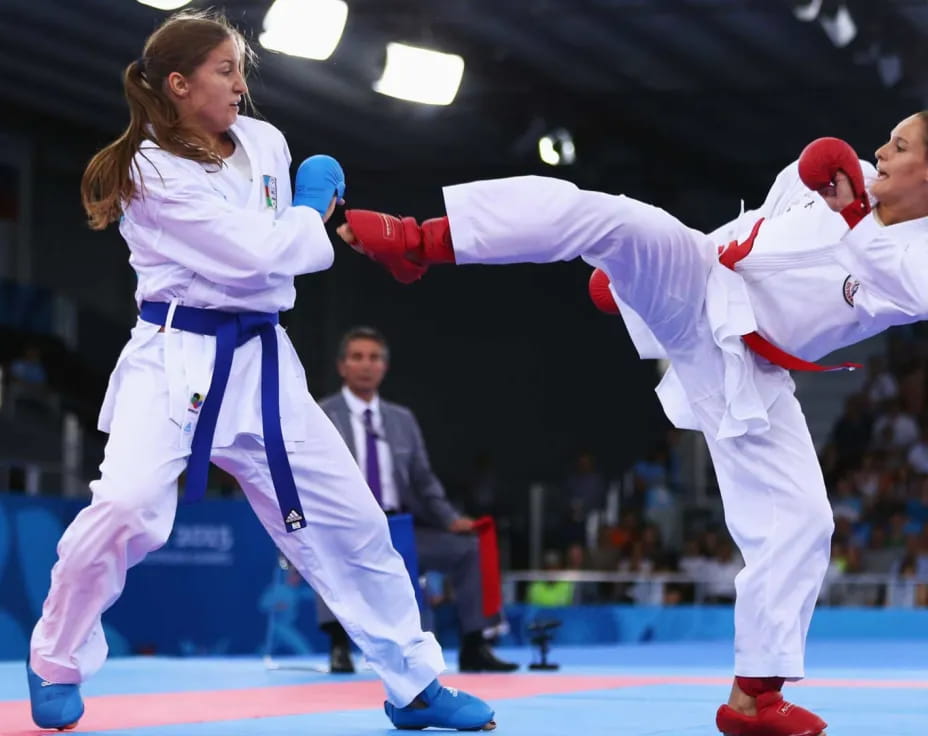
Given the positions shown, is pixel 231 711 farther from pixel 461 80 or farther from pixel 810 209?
pixel 461 80

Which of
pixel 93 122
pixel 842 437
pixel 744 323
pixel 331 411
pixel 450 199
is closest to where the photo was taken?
pixel 450 199

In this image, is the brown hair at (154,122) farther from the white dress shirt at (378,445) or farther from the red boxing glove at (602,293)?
the white dress shirt at (378,445)

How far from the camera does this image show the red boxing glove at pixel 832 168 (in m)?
2.75

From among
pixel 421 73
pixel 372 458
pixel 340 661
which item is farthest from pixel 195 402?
pixel 421 73

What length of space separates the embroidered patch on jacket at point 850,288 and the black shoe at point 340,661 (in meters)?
3.36

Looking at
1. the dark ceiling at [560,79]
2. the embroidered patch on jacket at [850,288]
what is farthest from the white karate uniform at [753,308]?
the dark ceiling at [560,79]

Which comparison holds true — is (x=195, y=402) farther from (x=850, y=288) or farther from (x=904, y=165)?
(x=904, y=165)

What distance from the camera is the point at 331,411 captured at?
231 inches

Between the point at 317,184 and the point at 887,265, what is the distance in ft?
3.82

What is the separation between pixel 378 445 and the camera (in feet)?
19.4

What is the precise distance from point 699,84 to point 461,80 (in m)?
2.20

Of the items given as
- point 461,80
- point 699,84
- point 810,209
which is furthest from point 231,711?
point 699,84

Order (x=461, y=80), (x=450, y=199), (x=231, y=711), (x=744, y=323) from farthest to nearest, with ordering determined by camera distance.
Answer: (x=461, y=80)
(x=231, y=711)
(x=744, y=323)
(x=450, y=199)

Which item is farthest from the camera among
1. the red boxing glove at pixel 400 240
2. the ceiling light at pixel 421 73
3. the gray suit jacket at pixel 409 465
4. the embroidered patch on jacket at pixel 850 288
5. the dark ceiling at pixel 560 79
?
the ceiling light at pixel 421 73
